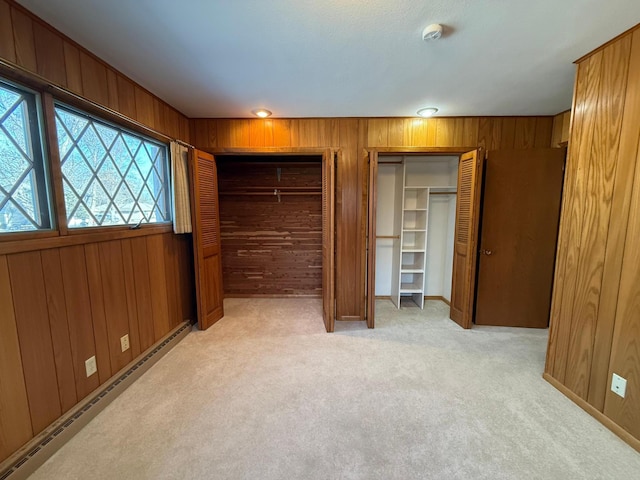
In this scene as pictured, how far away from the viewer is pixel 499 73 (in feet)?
6.40

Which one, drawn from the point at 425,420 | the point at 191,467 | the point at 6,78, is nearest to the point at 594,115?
the point at 425,420

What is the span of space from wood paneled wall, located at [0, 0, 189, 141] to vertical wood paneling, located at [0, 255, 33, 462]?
1076 mm

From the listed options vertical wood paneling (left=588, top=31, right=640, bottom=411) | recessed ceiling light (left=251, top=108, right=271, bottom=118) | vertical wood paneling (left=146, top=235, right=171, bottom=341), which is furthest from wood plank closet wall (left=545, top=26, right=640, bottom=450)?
vertical wood paneling (left=146, top=235, right=171, bottom=341)

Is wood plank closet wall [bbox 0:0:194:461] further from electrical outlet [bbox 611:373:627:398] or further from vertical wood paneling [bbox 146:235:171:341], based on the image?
electrical outlet [bbox 611:373:627:398]

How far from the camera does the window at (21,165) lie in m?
1.28

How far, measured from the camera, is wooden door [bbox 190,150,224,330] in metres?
2.74

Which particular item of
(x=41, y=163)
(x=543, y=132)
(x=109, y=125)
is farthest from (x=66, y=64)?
(x=543, y=132)

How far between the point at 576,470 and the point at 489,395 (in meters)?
0.55

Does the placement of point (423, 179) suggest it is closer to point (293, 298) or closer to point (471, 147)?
point (471, 147)

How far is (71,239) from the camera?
1.57 m

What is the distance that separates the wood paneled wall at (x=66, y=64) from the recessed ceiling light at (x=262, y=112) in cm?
94

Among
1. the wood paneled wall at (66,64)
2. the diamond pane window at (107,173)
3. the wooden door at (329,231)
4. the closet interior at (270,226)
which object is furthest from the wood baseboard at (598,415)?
the wood paneled wall at (66,64)

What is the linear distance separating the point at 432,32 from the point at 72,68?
222 cm

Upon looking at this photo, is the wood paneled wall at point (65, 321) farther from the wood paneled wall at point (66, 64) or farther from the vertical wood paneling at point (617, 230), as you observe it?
the vertical wood paneling at point (617, 230)
